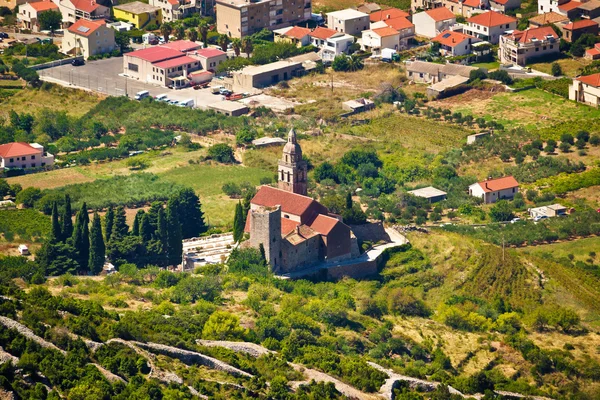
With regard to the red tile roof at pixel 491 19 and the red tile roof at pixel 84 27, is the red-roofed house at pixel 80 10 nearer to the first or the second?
the red tile roof at pixel 84 27

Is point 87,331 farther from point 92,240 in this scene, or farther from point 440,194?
point 440,194

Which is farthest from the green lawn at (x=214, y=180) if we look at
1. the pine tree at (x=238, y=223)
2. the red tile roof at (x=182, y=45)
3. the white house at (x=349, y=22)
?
the white house at (x=349, y=22)

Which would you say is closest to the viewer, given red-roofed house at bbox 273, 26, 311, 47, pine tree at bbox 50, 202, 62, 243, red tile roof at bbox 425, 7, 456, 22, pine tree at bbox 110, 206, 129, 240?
pine tree at bbox 50, 202, 62, 243

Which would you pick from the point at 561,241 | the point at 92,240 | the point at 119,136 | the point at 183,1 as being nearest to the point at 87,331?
the point at 92,240

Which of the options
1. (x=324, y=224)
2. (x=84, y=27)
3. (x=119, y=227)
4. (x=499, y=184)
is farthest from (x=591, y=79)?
(x=84, y=27)

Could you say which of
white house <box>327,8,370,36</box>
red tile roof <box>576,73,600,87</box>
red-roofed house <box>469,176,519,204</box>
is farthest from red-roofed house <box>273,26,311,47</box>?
red-roofed house <box>469,176,519,204</box>

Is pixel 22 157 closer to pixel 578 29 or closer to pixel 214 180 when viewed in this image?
pixel 214 180

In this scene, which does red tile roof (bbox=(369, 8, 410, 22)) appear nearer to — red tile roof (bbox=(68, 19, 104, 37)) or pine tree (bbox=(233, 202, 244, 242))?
red tile roof (bbox=(68, 19, 104, 37))
